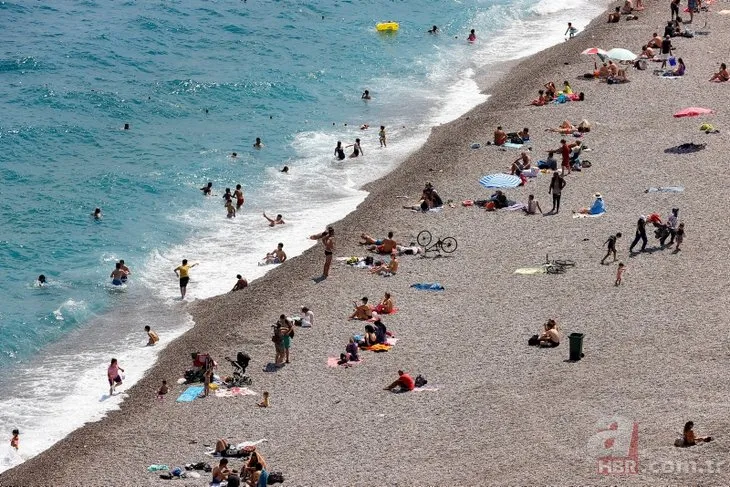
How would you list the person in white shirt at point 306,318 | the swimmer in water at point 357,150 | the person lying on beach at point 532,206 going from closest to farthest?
the person in white shirt at point 306,318 < the person lying on beach at point 532,206 < the swimmer in water at point 357,150

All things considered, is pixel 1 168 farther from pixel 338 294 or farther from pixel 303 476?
pixel 303 476

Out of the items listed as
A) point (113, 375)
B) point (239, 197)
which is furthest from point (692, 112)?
point (113, 375)

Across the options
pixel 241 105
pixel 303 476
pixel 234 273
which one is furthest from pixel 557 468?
pixel 241 105

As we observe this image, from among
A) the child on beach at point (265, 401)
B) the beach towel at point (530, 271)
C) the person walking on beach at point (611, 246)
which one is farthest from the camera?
the beach towel at point (530, 271)

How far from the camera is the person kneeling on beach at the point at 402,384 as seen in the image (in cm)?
2519

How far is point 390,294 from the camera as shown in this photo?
30.7 m

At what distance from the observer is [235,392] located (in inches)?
1032

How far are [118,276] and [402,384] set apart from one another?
1230 centimetres

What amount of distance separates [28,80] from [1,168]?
42.9 ft

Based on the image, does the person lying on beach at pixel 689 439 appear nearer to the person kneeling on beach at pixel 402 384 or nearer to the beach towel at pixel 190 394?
the person kneeling on beach at pixel 402 384

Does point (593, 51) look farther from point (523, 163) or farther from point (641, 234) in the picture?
point (641, 234)

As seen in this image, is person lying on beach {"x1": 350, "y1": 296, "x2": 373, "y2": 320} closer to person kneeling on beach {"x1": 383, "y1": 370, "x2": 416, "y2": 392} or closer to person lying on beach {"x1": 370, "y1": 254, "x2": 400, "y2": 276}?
person lying on beach {"x1": 370, "y1": 254, "x2": 400, "y2": 276}

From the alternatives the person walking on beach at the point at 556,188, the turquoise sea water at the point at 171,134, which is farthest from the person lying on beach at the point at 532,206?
the turquoise sea water at the point at 171,134

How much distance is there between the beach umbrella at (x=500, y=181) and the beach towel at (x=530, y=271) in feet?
18.8
